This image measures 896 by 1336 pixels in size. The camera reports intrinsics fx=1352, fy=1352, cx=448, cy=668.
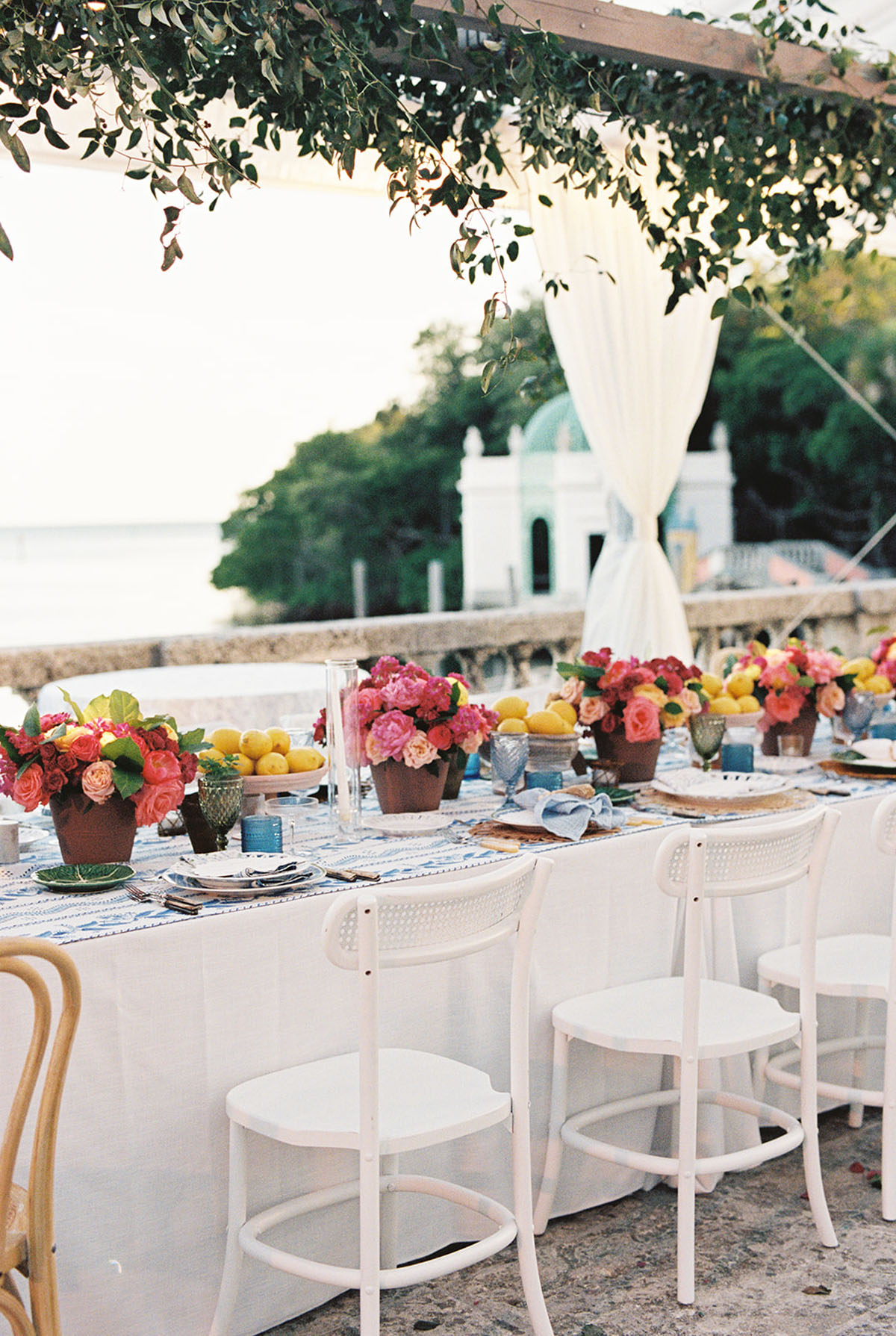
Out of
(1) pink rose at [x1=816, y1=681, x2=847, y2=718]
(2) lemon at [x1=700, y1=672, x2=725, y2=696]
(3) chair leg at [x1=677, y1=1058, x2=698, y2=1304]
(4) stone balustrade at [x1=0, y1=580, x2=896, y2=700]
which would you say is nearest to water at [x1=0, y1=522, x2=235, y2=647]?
(4) stone balustrade at [x1=0, y1=580, x2=896, y2=700]

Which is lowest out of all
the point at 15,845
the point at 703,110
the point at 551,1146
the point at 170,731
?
the point at 551,1146

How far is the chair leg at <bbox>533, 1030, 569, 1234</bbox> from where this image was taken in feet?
7.84

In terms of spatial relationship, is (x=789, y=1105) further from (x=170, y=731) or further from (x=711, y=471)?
(x=711, y=471)

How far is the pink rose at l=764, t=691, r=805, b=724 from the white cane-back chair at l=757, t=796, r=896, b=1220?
0.55 metres

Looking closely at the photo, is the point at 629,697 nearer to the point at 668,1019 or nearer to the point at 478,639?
the point at 668,1019

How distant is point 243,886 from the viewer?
2.13 m

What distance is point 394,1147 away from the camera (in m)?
1.83

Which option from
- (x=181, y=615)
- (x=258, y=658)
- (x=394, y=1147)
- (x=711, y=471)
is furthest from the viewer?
(x=181, y=615)

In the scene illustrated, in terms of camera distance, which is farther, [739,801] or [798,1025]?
[739,801]

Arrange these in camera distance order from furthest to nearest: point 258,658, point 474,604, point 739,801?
point 474,604
point 258,658
point 739,801

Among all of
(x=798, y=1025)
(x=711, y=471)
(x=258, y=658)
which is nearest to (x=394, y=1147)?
(x=798, y=1025)

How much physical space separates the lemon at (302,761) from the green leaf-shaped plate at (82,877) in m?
0.53

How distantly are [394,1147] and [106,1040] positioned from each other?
448 millimetres

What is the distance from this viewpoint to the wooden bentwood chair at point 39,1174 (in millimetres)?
1578
